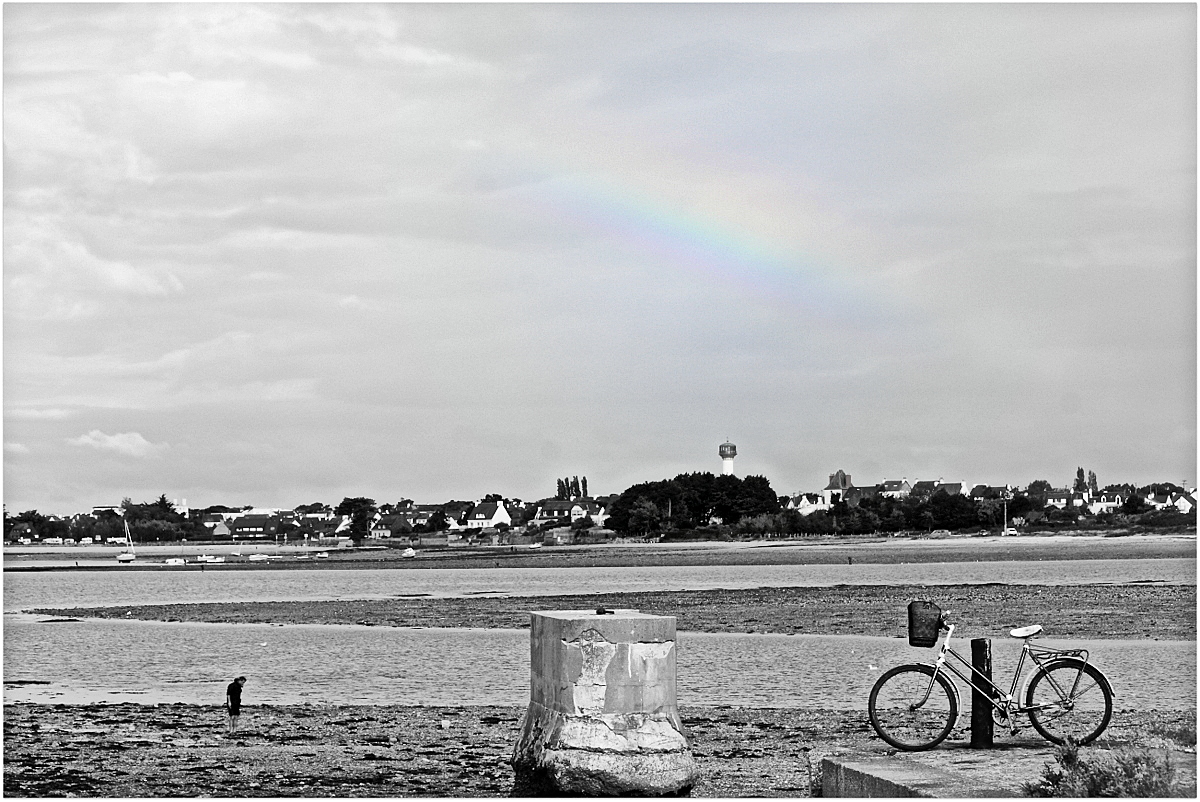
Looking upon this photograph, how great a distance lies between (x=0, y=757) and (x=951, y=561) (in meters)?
83.7

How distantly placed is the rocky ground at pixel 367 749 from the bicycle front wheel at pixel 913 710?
0.26 meters

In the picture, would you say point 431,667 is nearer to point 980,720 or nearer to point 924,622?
point 924,622

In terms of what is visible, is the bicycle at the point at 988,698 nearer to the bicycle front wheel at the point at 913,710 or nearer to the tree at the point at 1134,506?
the bicycle front wheel at the point at 913,710

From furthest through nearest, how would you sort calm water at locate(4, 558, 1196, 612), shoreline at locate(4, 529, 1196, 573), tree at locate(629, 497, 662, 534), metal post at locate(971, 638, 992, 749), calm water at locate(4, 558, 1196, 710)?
1. tree at locate(629, 497, 662, 534)
2. shoreline at locate(4, 529, 1196, 573)
3. calm water at locate(4, 558, 1196, 612)
4. calm water at locate(4, 558, 1196, 710)
5. metal post at locate(971, 638, 992, 749)

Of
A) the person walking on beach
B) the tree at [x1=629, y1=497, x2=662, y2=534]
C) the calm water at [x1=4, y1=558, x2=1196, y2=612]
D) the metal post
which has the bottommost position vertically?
the calm water at [x1=4, y1=558, x2=1196, y2=612]

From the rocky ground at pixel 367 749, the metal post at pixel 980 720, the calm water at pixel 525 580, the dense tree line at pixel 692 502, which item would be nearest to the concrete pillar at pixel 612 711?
the rocky ground at pixel 367 749

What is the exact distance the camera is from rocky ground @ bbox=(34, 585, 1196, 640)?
110 feet

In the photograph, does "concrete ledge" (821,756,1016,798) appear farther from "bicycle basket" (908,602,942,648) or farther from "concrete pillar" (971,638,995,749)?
"bicycle basket" (908,602,942,648)

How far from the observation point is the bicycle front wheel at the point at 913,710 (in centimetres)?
1182

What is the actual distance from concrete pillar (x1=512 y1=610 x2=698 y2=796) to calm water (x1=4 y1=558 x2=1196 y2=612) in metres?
44.6

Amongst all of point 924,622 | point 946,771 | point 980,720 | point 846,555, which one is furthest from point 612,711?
point 846,555

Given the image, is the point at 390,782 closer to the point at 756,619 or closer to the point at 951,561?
the point at 756,619

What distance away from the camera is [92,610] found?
49.5m

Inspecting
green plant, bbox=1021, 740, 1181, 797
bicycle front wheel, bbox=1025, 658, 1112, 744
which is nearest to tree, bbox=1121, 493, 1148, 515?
bicycle front wheel, bbox=1025, 658, 1112, 744
